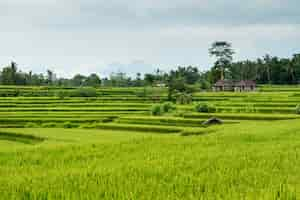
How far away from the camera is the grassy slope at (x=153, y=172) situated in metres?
5.73

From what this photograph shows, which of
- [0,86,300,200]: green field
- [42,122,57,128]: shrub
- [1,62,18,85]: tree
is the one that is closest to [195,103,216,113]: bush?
[42,122,57,128]: shrub

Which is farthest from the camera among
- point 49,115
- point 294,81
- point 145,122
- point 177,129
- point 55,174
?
point 294,81

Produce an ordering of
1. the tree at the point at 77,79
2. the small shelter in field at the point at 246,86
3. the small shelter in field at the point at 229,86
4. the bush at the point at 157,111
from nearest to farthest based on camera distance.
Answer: the bush at the point at 157,111 < the small shelter in field at the point at 246,86 < the small shelter in field at the point at 229,86 < the tree at the point at 77,79

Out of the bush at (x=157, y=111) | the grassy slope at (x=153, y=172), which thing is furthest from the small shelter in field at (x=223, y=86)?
the grassy slope at (x=153, y=172)

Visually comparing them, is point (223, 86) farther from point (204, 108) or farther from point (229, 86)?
point (204, 108)

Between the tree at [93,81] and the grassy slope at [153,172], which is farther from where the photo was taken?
the tree at [93,81]

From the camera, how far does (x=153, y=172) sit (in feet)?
23.2

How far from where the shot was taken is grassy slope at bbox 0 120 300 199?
5.73 metres

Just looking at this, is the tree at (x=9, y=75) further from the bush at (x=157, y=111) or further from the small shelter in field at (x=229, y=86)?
the bush at (x=157, y=111)

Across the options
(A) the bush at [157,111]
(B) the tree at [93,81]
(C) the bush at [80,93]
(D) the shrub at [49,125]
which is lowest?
(D) the shrub at [49,125]

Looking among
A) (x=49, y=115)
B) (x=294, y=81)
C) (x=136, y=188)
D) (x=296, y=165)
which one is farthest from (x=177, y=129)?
(x=294, y=81)

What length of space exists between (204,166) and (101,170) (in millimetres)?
1720

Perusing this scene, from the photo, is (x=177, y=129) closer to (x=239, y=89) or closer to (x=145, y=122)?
(x=145, y=122)

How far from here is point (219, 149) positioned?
10.1 metres
